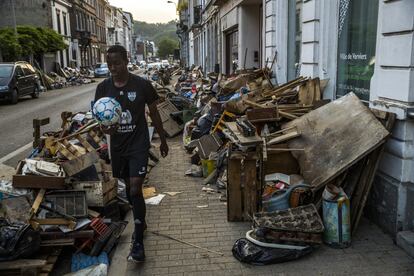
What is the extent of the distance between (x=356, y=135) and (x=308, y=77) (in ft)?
8.95

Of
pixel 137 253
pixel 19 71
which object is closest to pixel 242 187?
pixel 137 253

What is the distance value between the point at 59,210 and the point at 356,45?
4.33 metres

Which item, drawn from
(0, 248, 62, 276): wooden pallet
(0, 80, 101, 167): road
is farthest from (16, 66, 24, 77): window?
(0, 248, 62, 276): wooden pallet

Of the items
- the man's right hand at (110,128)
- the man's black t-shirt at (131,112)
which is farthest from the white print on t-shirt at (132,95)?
the man's right hand at (110,128)

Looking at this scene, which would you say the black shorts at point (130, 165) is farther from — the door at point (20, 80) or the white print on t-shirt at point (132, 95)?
the door at point (20, 80)

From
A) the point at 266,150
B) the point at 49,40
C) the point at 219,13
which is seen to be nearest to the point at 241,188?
the point at 266,150

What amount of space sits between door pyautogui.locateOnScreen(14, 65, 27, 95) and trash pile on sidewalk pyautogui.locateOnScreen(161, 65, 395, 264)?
15556 millimetres

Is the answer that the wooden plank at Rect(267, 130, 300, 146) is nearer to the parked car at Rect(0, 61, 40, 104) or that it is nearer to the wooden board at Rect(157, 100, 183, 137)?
the wooden board at Rect(157, 100, 183, 137)

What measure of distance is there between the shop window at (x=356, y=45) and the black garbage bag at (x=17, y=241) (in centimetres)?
422

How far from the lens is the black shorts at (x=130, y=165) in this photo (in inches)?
163

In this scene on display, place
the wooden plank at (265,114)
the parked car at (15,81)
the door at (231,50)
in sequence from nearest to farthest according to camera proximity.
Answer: the wooden plank at (265,114)
the door at (231,50)
the parked car at (15,81)

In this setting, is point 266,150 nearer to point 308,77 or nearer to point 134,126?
point 134,126

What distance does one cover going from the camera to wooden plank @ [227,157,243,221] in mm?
4943

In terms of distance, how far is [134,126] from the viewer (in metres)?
4.18
